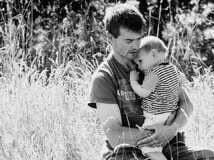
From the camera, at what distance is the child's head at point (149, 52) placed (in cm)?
292

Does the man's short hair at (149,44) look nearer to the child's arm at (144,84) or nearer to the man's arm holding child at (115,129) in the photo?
the child's arm at (144,84)

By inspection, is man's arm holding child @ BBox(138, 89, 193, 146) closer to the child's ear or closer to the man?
the man

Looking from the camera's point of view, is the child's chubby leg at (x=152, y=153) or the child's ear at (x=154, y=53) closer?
the child's chubby leg at (x=152, y=153)

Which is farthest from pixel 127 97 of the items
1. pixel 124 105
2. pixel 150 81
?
pixel 150 81

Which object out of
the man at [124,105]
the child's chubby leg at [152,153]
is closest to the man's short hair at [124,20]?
the man at [124,105]

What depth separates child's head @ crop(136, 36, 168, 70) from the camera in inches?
115

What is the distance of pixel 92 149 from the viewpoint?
335cm

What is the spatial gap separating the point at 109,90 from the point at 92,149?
2.23ft

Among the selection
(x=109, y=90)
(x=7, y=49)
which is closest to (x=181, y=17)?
(x=7, y=49)

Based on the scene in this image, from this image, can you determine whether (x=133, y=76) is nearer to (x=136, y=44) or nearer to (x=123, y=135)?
(x=136, y=44)

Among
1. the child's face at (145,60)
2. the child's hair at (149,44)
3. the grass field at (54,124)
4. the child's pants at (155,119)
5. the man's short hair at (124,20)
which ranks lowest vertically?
the grass field at (54,124)

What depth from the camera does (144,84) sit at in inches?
114

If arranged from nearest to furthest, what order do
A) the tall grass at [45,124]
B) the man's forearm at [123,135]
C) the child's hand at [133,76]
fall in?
the man's forearm at [123,135], the child's hand at [133,76], the tall grass at [45,124]

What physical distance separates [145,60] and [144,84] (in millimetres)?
149
